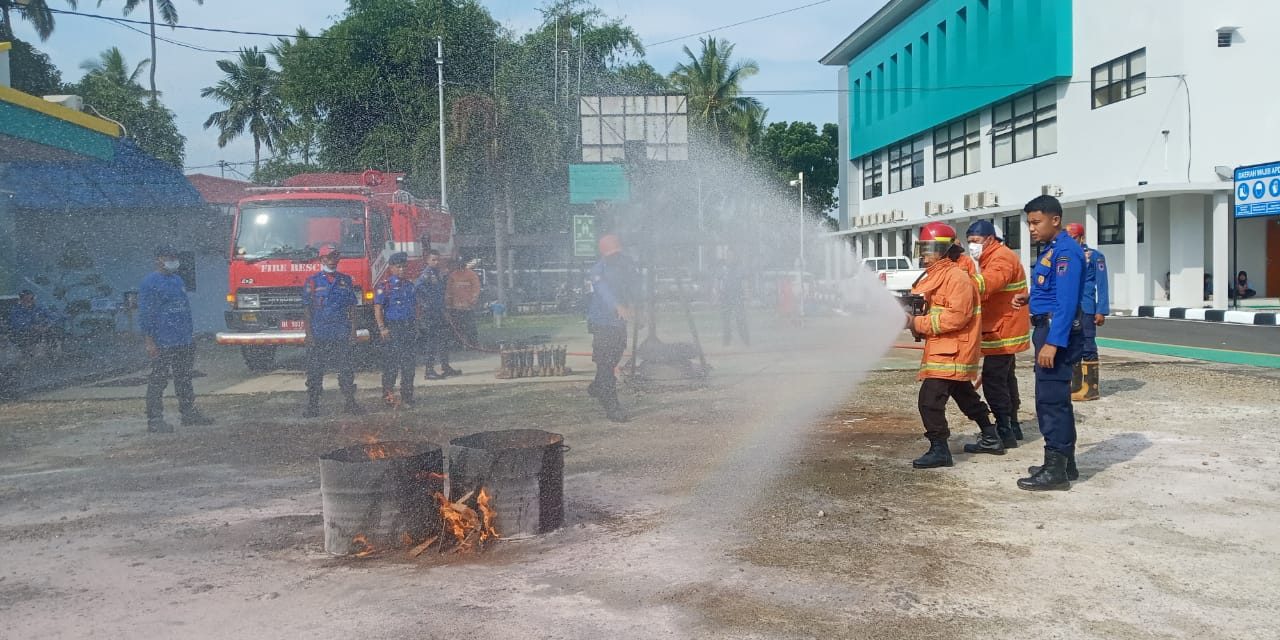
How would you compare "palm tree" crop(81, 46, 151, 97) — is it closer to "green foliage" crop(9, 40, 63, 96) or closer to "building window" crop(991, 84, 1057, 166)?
"green foliage" crop(9, 40, 63, 96)

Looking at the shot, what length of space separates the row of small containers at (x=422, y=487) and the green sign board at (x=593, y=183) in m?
26.7

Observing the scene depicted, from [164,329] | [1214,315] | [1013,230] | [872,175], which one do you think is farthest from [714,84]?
[164,329]

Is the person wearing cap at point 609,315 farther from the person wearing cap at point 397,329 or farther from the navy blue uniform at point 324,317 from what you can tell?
the navy blue uniform at point 324,317

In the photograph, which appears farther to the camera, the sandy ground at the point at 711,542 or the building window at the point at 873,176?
the building window at the point at 873,176

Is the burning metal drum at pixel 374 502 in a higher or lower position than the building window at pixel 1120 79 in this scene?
lower

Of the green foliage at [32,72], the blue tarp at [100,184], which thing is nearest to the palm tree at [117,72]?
the green foliage at [32,72]

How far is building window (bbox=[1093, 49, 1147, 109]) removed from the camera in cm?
2445

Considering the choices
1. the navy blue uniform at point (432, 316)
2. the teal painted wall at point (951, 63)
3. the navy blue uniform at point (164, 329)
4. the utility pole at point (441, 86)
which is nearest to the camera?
the navy blue uniform at point (164, 329)

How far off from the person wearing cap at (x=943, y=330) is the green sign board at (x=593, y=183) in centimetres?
2547

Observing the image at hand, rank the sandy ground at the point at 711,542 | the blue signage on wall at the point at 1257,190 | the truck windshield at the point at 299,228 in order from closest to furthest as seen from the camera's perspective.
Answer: the sandy ground at the point at 711,542 → the truck windshield at the point at 299,228 → the blue signage on wall at the point at 1257,190

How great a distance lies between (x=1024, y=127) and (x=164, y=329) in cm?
2822

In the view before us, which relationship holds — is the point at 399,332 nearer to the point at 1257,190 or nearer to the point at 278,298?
the point at 278,298

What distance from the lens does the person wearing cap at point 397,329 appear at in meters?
10.4

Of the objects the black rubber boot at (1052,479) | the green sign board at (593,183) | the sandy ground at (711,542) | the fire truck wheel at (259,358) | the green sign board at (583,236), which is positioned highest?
the green sign board at (593,183)
